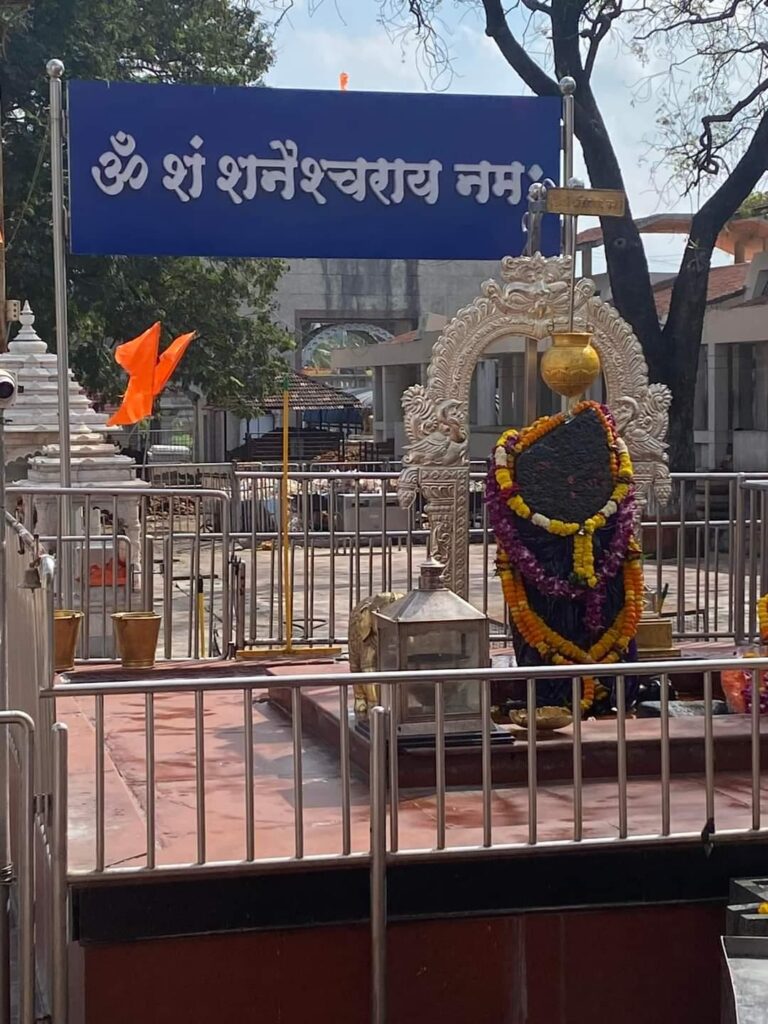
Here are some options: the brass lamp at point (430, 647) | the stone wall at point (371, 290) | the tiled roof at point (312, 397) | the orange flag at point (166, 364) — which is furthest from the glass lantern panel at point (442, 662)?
the stone wall at point (371, 290)

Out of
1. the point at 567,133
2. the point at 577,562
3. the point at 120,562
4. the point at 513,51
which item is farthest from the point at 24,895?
the point at 513,51

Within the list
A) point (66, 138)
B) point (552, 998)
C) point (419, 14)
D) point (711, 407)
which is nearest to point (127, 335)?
point (419, 14)

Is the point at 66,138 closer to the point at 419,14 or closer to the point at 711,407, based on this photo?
the point at 419,14

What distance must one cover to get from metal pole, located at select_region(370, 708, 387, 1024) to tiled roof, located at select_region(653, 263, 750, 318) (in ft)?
81.7

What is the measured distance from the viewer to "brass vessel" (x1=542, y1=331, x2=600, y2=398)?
6812mm

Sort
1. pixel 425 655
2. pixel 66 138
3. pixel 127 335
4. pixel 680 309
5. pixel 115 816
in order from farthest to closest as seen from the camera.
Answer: pixel 127 335 < pixel 680 309 < pixel 66 138 < pixel 425 655 < pixel 115 816

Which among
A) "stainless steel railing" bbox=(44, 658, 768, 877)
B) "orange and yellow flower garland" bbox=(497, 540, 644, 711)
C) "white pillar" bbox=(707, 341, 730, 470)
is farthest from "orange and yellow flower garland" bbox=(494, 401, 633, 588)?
"white pillar" bbox=(707, 341, 730, 470)

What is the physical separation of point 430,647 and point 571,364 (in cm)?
165

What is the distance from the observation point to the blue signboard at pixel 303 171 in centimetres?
899

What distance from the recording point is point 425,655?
5.88m

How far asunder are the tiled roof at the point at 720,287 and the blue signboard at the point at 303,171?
19.6m

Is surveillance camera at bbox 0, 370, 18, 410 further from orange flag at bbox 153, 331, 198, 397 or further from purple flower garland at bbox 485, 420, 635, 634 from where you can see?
orange flag at bbox 153, 331, 198, 397

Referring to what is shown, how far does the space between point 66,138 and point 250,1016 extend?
20.2 feet

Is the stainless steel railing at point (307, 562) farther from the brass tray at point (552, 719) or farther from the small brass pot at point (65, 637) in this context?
the brass tray at point (552, 719)
